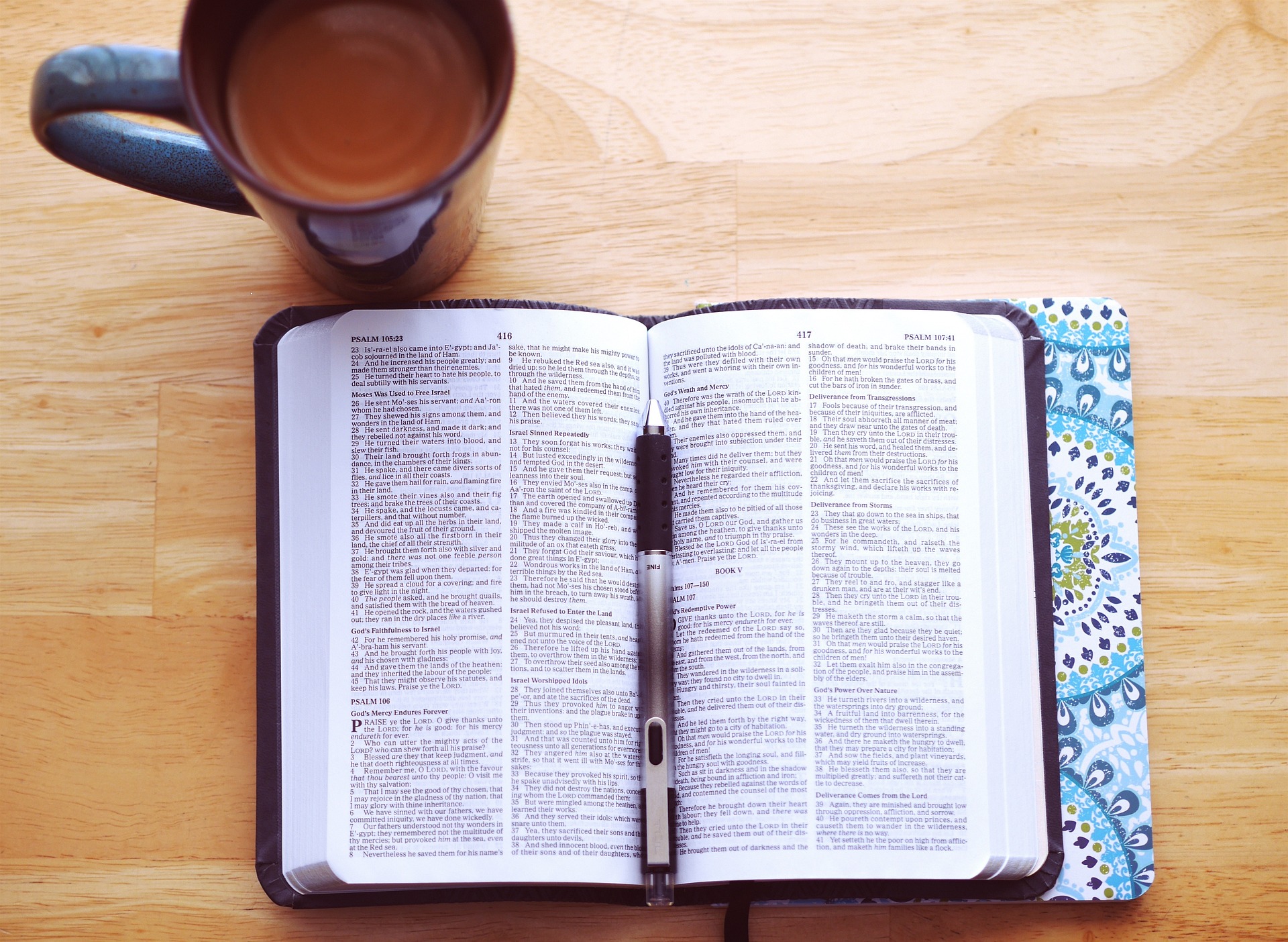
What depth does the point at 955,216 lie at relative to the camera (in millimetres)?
527

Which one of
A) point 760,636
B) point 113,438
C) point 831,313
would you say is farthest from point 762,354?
point 113,438

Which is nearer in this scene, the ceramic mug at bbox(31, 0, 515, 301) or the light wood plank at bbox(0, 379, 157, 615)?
the ceramic mug at bbox(31, 0, 515, 301)

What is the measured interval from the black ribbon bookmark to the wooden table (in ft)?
0.05

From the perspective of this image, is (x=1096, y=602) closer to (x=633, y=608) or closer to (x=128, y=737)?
(x=633, y=608)

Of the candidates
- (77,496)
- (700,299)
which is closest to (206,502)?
(77,496)

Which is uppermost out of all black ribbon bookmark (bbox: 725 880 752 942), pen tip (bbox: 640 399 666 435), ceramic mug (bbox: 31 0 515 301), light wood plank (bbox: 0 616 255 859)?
ceramic mug (bbox: 31 0 515 301)

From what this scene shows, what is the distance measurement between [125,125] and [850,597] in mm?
414

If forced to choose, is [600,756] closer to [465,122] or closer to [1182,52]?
[465,122]

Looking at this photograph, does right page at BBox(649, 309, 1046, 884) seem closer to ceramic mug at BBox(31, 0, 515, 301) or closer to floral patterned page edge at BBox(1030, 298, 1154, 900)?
floral patterned page edge at BBox(1030, 298, 1154, 900)

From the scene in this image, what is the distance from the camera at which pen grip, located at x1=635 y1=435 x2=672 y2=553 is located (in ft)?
1.54

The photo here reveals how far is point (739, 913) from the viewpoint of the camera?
472 mm

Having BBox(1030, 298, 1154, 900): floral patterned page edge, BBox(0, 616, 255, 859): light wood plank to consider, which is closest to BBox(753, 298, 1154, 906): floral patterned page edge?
BBox(1030, 298, 1154, 900): floral patterned page edge

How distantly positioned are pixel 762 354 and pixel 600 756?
0.74 ft

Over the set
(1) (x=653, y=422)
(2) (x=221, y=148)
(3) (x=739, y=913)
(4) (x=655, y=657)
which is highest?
(2) (x=221, y=148)
